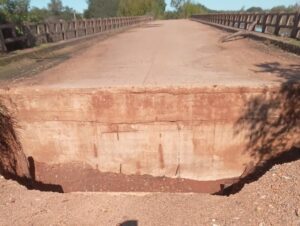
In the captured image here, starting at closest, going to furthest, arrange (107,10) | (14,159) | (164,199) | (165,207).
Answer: (165,207), (164,199), (14,159), (107,10)

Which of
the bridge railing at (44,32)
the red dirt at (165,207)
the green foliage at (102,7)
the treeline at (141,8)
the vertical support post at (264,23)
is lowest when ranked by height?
the green foliage at (102,7)

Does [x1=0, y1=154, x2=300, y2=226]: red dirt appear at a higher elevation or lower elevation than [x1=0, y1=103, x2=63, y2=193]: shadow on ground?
higher

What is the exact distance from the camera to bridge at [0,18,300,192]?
6.28 m

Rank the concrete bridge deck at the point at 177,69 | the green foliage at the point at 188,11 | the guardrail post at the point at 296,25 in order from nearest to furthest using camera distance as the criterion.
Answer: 1. the concrete bridge deck at the point at 177,69
2. the guardrail post at the point at 296,25
3. the green foliage at the point at 188,11

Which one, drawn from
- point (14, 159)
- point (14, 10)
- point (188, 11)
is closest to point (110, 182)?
point (14, 159)

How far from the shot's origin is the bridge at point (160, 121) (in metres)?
6.28

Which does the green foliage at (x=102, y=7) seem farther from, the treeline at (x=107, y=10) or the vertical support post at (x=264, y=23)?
the vertical support post at (x=264, y=23)

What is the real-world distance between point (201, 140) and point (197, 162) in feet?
1.63

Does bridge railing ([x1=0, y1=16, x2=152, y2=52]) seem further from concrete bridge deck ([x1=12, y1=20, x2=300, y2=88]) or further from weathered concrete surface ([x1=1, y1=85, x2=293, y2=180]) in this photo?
weathered concrete surface ([x1=1, y1=85, x2=293, y2=180])

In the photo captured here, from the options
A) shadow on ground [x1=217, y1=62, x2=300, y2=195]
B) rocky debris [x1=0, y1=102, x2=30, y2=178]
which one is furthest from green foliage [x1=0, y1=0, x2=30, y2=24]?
shadow on ground [x1=217, y1=62, x2=300, y2=195]

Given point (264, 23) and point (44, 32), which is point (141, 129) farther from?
point (264, 23)

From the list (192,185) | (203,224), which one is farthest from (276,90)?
(203,224)

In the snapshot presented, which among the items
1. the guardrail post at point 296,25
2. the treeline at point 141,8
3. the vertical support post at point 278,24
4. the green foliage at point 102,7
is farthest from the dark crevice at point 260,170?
the green foliage at point 102,7

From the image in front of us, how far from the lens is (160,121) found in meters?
6.49
